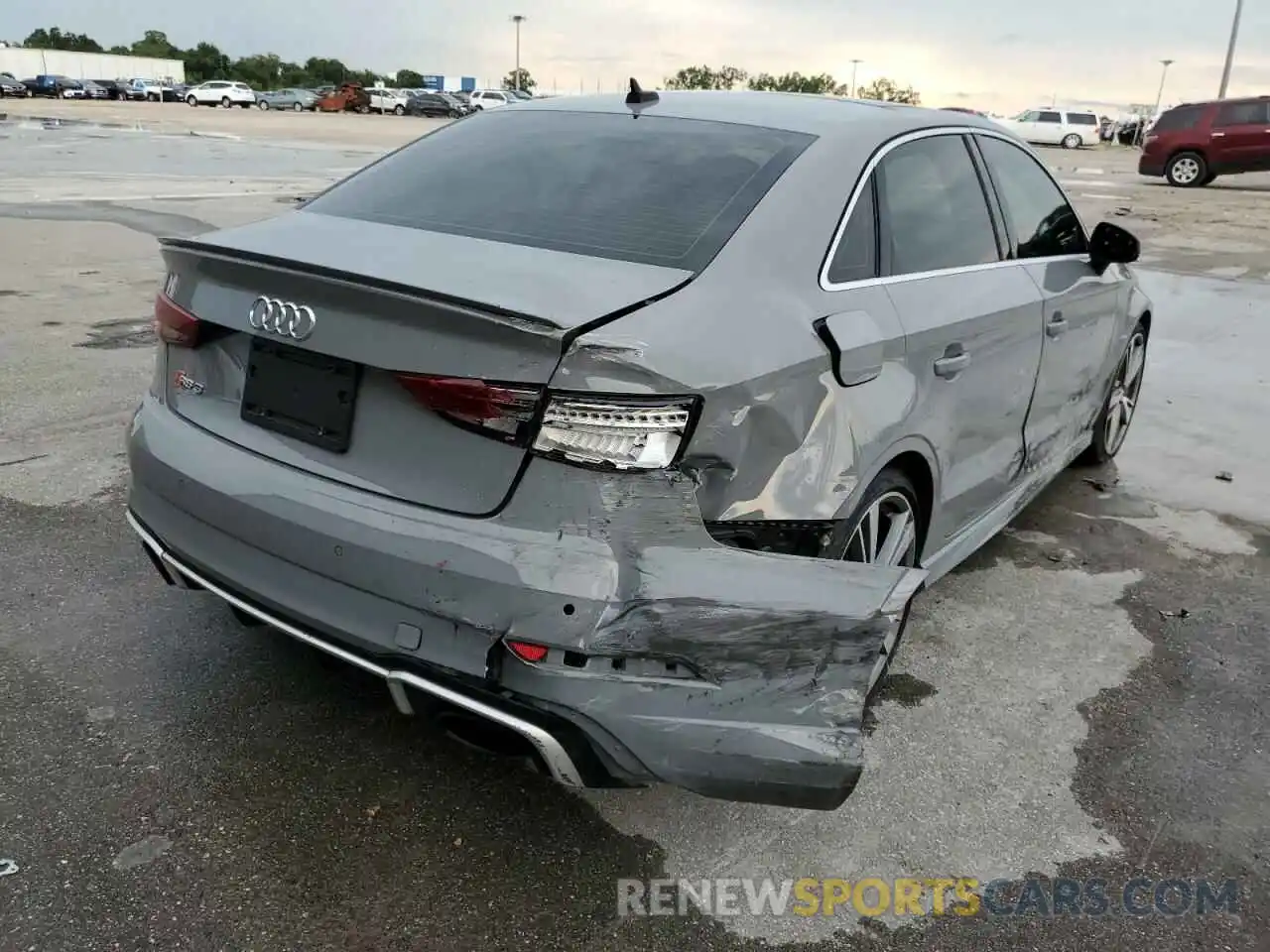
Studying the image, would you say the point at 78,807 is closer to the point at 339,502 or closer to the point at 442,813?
the point at 442,813

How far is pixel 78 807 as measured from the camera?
8.43ft

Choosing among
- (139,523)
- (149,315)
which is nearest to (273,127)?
(149,315)

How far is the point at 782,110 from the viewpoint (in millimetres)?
3318

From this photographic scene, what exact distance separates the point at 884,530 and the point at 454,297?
1437mm

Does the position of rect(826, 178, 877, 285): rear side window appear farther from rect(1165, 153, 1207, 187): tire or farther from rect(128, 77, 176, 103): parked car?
rect(128, 77, 176, 103): parked car

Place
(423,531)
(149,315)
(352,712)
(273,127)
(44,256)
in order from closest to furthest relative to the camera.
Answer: (423,531)
(352,712)
(149,315)
(44,256)
(273,127)

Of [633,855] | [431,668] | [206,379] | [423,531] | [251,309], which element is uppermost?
[251,309]

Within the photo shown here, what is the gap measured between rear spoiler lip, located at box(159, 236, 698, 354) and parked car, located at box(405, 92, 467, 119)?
2357 inches

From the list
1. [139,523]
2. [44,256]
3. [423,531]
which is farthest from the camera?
[44,256]

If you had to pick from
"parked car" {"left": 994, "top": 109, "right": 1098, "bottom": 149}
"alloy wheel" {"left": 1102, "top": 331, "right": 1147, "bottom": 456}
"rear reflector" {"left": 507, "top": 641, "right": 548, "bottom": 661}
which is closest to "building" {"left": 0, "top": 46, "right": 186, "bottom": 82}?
"parked car" {"left": 994, "top": 109, "right": 1098, "bottom": 149}

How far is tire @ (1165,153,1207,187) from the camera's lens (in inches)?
939

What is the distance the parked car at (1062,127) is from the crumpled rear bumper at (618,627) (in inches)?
1834

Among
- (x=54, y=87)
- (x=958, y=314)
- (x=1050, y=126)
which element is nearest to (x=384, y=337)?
(x=958, y=314)

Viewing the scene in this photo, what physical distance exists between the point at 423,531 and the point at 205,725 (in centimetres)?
113
